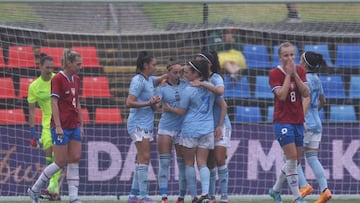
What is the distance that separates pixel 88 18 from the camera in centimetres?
1564

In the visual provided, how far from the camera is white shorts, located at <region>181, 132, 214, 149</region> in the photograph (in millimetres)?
12367

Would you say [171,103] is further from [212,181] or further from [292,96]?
[292,96]

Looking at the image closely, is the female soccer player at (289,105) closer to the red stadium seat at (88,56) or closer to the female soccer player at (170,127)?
the female soccer player at (170,127)

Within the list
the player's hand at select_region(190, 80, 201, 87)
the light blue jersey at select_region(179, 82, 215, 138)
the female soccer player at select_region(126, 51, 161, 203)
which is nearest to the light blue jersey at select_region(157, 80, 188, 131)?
the female soccer player at select_region(126, 51, 161, 203)

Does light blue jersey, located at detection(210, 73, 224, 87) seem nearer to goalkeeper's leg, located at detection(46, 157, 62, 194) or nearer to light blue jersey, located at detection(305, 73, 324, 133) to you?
light blue jersey, located at detection(305, 73, 324, 133)

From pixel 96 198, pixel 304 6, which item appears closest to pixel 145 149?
pixel 96 198

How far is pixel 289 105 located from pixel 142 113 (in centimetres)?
216

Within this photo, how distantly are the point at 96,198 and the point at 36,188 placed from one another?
9.19 ft

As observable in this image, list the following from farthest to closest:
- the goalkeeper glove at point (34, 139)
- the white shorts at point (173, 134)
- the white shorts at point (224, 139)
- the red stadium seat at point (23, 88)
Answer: the red stadium seat at point (23, 88)
the goalkeeper glove at point (34, 139)
the white shorts at point (173, 134)
the white shorts at point (224, 139)

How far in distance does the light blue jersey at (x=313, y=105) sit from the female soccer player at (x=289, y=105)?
1.20m

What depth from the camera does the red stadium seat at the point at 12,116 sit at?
1532 centimetres

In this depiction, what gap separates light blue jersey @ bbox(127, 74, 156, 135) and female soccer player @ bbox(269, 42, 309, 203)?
190 centimetres

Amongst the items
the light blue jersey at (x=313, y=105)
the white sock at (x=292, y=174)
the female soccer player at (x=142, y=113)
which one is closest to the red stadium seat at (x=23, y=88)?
the female soccer player at (x=142, y=113)

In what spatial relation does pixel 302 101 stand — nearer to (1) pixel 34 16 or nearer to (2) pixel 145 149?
(2) pixel 145 149
